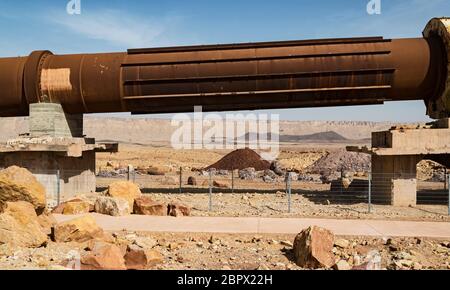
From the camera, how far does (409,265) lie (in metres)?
7.95

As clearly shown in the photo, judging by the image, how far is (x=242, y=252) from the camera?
888 centimetres

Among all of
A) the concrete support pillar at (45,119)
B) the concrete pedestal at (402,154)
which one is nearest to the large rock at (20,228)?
the concrete support pillar at (45,119)

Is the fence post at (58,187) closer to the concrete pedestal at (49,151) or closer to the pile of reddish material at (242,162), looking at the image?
the concrete pedestal at (49,151)

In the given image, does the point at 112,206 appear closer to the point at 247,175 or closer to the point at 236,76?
the point at 236,76

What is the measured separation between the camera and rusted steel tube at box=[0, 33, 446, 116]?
541 inches

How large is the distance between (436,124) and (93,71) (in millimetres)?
12194

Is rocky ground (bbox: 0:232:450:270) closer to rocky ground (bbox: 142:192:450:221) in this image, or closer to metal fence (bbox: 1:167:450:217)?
rocky ground (bbox: 142:192:450:221)

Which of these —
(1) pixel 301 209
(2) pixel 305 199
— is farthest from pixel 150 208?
(2) pixel 305 199

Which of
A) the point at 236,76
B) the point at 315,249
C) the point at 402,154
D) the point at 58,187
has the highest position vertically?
the point at 236,76

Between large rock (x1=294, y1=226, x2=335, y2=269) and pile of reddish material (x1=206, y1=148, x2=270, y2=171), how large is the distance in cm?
2478

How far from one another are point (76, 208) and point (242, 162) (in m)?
23.2

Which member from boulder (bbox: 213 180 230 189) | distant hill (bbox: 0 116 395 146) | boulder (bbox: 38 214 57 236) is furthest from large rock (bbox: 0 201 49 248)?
distant hill (bbox: 0 116 395 146)

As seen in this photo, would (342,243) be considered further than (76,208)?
No
